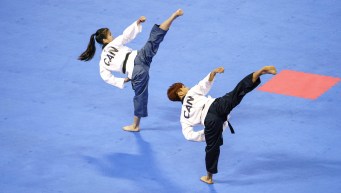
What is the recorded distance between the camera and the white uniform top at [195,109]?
743 centimetres

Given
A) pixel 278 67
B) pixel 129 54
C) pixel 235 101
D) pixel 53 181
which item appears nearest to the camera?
pixel 235 101

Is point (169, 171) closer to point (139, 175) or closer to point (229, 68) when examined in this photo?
point (139, 175)

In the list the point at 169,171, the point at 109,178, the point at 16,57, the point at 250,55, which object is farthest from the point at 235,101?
the point at 16,57

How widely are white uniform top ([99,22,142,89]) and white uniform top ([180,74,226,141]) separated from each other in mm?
1153

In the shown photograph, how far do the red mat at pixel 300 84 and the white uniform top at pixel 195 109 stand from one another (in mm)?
→ 2154

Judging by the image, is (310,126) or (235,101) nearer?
(235,101)

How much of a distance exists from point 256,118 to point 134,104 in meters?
1.59

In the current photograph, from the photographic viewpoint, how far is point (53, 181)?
7.88 m

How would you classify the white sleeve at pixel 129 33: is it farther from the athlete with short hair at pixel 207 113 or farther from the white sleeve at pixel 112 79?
the athlete with short hair at pixel 207 113

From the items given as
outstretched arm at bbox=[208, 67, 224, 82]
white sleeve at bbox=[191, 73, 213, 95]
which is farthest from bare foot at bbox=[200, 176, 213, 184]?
outstretched arm at bbox=[208, 67, 224, 82]

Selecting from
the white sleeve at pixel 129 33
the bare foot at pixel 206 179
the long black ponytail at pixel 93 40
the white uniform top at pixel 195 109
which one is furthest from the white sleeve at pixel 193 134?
the long black ponytail at pixel 93 40

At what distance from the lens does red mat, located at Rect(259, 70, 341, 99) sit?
9352 millimetres

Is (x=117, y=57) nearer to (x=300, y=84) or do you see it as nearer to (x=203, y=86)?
(x=203, y=86)

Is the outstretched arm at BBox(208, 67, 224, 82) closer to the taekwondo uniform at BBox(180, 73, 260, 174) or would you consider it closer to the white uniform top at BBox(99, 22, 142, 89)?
the taekwondo uniform at BBox(180, 73, 260, 174)
